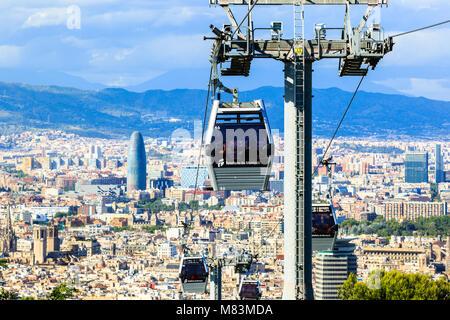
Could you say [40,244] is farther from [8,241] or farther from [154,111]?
[154,111]

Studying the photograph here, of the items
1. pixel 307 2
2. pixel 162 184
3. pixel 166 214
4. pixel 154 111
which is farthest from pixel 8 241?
pixel 154 111

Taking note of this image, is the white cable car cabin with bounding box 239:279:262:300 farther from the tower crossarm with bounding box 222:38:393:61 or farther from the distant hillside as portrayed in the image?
the distant hillside

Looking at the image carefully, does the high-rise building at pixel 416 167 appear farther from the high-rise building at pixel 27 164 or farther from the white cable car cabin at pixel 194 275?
the white cable car cabin at pixel 194 275

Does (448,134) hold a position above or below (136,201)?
above

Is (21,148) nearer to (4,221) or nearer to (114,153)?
(114,153)

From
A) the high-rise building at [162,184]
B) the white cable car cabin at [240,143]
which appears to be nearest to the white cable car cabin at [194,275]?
the white cable car cabin at [240,143]

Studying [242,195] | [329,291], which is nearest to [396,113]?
[242,195]
